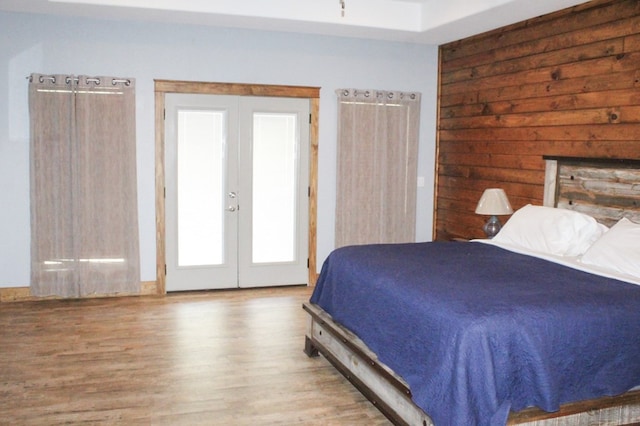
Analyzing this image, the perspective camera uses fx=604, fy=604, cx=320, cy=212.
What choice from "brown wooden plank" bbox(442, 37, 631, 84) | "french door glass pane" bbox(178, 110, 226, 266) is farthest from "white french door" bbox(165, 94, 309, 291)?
"brown wooden plank" bbox(442, 37, 631, 84)

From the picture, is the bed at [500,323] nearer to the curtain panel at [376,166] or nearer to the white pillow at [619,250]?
the white pillow at [619,250]

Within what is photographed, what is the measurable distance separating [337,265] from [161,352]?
55.0 inches

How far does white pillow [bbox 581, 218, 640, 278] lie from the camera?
3427 mm

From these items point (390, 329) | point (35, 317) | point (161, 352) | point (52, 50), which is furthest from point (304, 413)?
point (52, 50)

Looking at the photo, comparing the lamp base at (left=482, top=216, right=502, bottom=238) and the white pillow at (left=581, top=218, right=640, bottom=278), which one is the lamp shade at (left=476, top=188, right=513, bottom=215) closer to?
the lamp base at (left=482, top=216, right=502, bottom=238)

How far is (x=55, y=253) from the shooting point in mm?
5469

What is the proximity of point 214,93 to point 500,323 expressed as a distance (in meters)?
3.96

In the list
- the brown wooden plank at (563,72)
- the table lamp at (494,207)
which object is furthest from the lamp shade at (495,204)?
the brown wooden plank at (563,72)

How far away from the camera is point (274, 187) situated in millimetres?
6098

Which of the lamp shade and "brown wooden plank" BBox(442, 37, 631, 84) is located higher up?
"brown wooden plank" BBox(442, 37, 631, 84)

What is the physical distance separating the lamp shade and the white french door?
1902 millimetres

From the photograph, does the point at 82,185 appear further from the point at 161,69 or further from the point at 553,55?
the point at 553,55

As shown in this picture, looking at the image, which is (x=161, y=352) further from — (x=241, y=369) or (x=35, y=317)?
(x=35, y=317)

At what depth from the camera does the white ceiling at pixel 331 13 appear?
490cm
